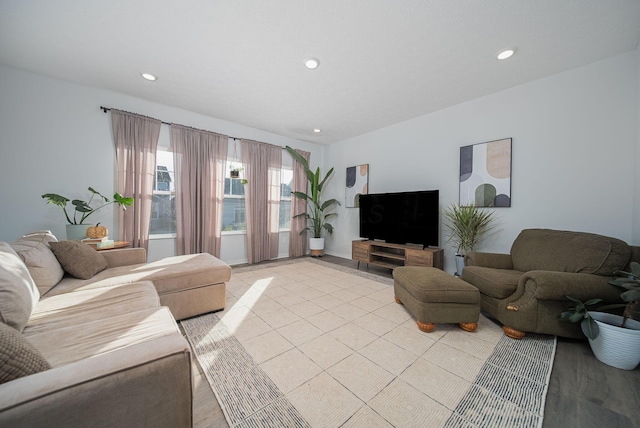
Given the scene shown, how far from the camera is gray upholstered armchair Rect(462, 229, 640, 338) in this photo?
1.65 m

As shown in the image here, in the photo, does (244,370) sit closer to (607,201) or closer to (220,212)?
(220,212)

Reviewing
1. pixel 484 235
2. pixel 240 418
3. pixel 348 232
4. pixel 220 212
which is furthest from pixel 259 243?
pixel 484 235

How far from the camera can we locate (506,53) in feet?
7.11

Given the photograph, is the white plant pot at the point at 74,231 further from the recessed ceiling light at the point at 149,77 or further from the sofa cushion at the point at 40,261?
the recessed ceiling light at the point at 149,77

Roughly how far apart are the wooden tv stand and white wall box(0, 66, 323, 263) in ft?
12.7

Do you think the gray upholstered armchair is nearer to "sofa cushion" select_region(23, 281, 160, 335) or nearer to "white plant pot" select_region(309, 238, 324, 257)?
"sofa cushion" select_region(23, 281, 160, 335)

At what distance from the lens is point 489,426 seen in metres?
1.09

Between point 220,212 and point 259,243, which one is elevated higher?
point 220,212

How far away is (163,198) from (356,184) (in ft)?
11.6

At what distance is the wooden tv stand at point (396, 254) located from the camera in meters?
3.14

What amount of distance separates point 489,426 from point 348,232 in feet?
12.6

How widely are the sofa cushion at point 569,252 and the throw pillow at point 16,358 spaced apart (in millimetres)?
3341

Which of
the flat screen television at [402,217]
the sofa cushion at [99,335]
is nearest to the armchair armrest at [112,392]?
the sofa cushion at [99,335]

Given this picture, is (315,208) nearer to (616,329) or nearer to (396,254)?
(396,254)
